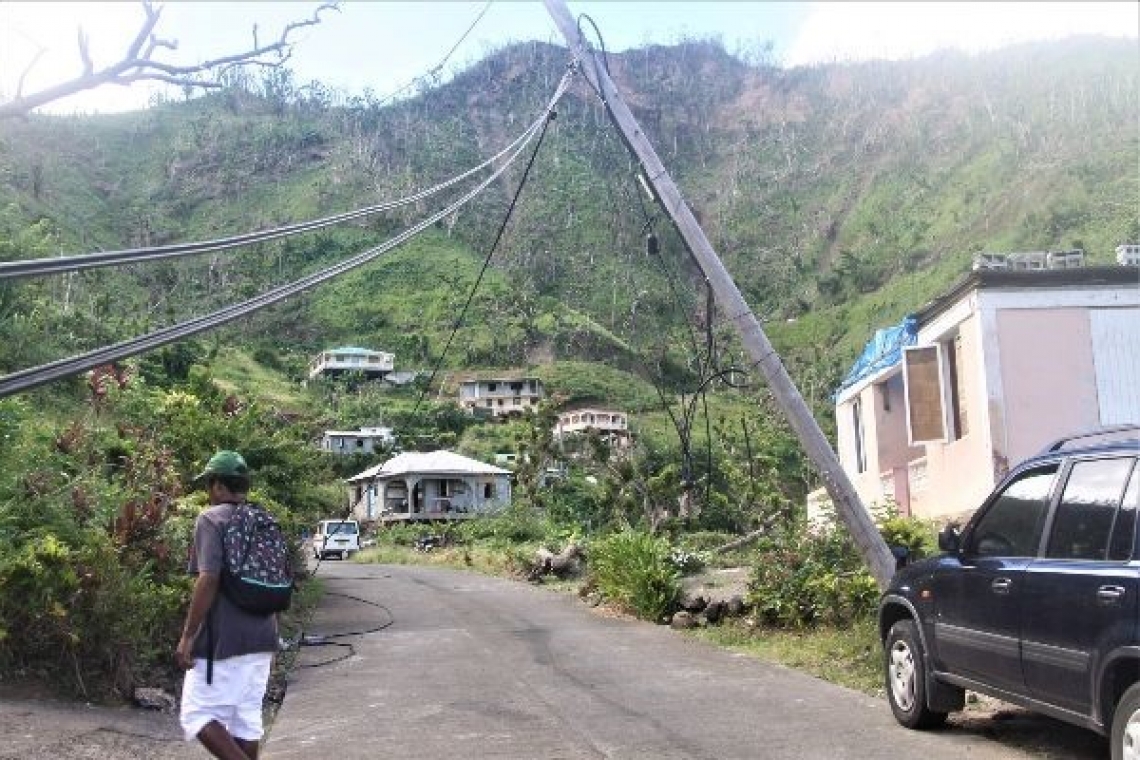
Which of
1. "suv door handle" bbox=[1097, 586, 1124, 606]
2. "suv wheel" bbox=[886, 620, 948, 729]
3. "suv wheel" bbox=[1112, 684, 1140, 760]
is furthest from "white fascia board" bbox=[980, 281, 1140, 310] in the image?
"suv wheel" bbox=[1112, 684, 1140, 760]

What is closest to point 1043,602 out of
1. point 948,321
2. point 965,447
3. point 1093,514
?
point 1093,514

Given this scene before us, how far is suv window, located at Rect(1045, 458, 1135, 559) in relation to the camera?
551cm

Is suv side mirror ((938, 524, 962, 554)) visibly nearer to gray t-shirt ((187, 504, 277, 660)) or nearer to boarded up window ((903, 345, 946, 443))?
gray t-shirt ((187, 504, 277, 660))

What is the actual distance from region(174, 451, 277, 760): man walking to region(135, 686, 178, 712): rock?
2896 mm

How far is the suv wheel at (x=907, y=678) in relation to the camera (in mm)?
7289

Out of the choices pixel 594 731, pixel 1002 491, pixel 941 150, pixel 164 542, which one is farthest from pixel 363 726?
pixel 941 150

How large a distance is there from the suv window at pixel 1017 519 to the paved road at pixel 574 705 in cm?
123

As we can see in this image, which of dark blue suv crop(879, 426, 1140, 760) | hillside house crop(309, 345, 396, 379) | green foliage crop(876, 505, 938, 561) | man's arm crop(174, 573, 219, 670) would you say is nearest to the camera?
man's arm crop(174, 573, 219, 670)

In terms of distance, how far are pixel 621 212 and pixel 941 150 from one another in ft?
128

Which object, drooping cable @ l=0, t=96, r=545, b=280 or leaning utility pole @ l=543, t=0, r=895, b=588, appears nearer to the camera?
drooping cable @ l=0, t=96, r=545, b=280

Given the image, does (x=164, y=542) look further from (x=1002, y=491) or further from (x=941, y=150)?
(x=941, y=150)

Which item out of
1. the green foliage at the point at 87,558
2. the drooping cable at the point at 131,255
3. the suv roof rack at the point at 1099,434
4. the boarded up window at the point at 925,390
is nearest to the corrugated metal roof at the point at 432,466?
the boarded up window at the point at 925,390

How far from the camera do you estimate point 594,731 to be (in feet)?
25.1

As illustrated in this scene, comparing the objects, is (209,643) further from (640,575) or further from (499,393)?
(499,393)
